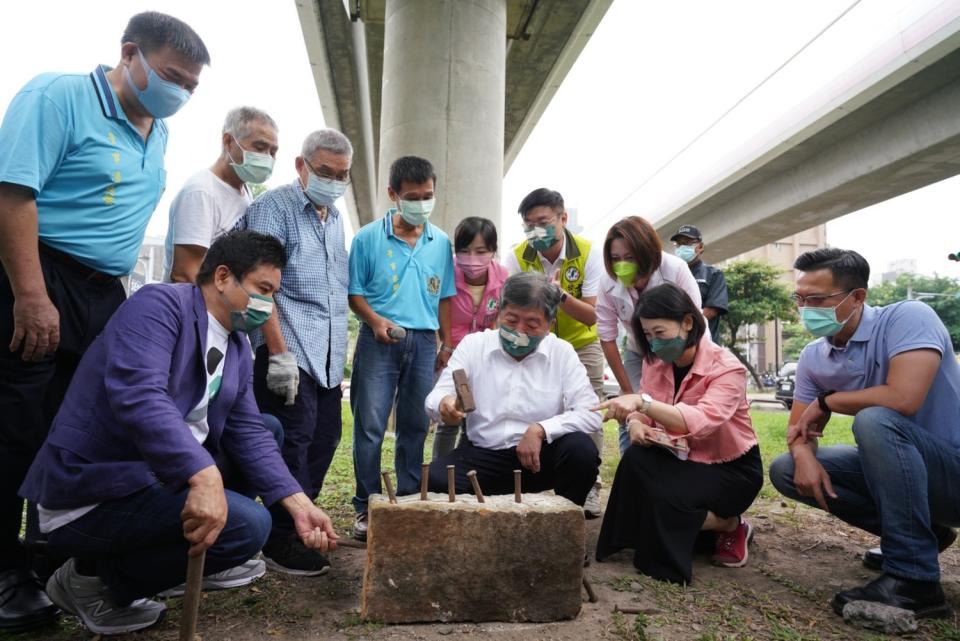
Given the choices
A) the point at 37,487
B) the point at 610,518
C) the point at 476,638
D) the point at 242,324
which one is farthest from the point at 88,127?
the point at 610,518

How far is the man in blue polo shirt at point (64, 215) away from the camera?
2.31 metres

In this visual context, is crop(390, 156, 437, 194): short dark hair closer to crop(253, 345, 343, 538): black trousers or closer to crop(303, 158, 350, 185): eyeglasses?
crop(303, 158, 350, 185): eyeglasses

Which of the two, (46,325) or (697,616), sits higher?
(46,325)

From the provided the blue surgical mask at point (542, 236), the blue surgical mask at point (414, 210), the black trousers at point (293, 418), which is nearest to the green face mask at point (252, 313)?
the black trousers at point (293, 418)

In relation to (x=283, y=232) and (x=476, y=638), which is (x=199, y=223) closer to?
(x=283, y=232)

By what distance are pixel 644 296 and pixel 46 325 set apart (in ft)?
8.42

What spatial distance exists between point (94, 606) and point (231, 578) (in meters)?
0.62

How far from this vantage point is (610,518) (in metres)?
3.26

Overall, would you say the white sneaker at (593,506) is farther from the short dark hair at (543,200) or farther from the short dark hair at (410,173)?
the short dark hair at (410,173)

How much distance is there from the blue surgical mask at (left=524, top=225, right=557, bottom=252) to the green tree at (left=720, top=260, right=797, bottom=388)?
23.0 m

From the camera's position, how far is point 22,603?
91.4 inches

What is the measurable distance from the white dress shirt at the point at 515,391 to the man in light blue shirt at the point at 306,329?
0.58 metres

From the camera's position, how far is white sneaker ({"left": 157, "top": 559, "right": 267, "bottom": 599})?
8.84ft

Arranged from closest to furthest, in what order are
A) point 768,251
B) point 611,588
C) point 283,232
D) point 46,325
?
point 46,325
point 611,588
point 283,232
point 768,251
